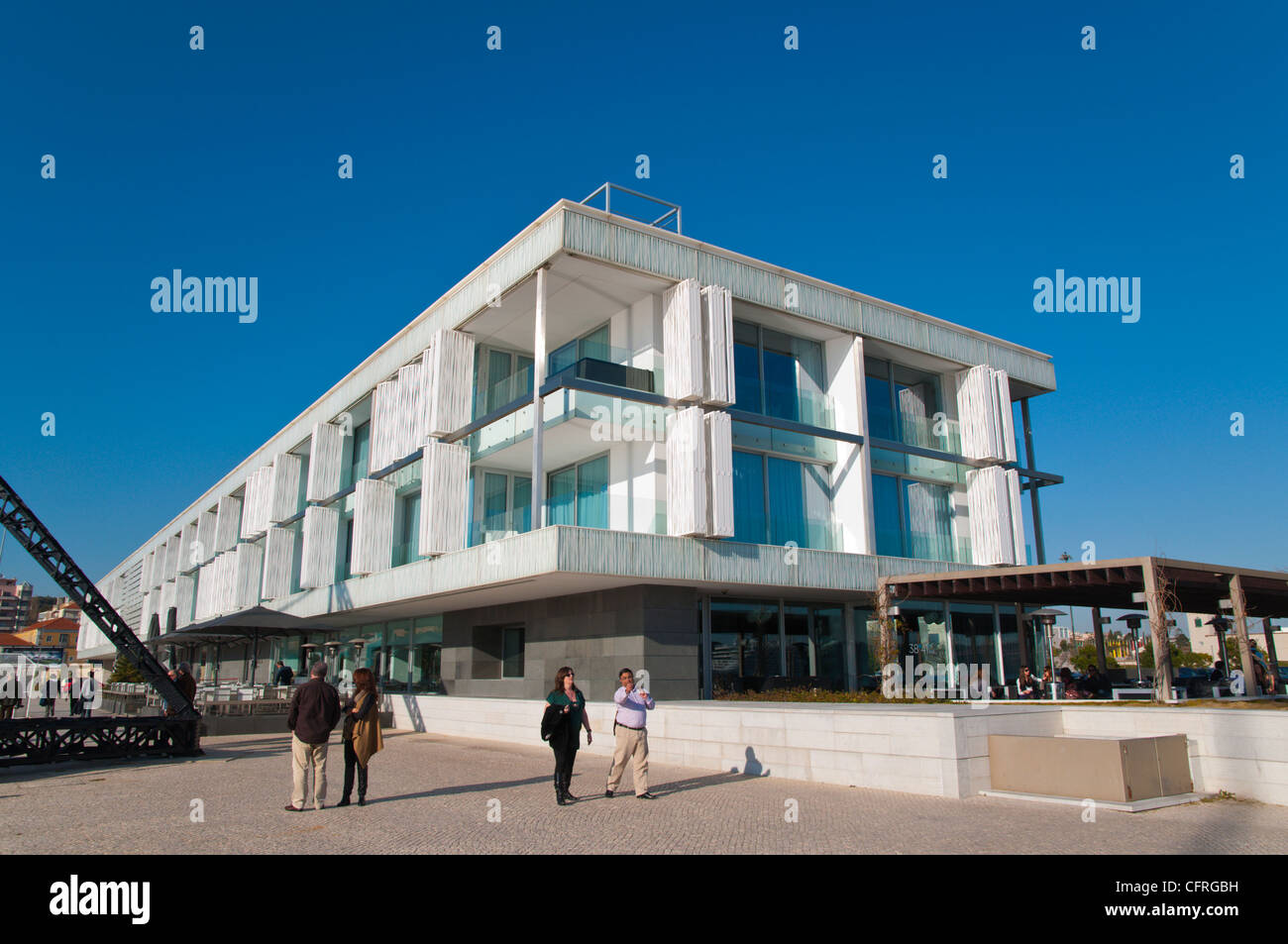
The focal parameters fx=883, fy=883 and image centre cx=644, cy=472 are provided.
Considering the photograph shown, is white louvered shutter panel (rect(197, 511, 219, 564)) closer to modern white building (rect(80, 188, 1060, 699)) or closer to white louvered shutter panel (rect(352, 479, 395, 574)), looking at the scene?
modern white building (rect(80, 188, 1060, 699))

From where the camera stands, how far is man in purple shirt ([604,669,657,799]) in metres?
11.1

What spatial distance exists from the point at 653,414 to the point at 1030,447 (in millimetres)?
15179

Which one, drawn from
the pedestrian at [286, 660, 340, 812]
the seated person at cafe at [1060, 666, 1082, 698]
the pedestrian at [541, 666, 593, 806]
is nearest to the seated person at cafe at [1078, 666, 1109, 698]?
the seated person at cafe at [1060, 666, 1082, 698]

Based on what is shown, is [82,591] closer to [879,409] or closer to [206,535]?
[879,409]

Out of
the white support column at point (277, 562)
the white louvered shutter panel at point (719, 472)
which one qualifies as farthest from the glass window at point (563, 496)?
the white support column at point (277, 562)

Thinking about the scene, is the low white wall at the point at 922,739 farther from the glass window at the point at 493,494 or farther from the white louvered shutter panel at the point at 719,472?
the glass window at the point at 493,494

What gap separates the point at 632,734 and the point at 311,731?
3.81 meters

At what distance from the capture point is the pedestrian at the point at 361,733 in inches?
413

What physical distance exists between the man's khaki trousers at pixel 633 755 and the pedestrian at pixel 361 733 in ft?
9.61

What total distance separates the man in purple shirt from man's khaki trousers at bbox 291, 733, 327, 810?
347 cm

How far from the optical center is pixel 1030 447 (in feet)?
95.9
